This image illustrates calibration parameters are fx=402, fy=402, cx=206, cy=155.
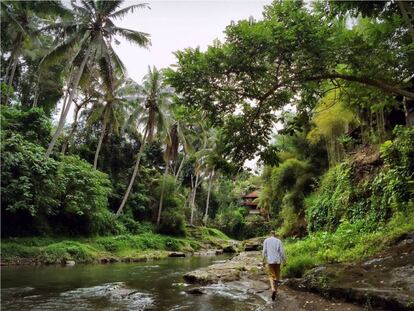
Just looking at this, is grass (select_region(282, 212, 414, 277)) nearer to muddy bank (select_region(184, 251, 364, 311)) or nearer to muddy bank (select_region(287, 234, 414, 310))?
muddy bank (select_region(287, 234, 414, 310))

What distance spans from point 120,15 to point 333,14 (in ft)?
64.0

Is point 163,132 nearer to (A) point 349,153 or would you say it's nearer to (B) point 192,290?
(A) point 349,153

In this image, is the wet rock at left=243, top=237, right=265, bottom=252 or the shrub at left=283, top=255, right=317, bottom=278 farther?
the wet rock at left=243, top=237, right=265, bottom=252

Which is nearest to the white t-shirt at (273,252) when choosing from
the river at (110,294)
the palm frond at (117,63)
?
the river at (110,294)

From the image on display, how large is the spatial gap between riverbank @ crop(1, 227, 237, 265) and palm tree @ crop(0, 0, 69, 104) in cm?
1181

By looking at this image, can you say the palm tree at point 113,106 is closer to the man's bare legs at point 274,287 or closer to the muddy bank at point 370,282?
the muddy bank at point 370,282

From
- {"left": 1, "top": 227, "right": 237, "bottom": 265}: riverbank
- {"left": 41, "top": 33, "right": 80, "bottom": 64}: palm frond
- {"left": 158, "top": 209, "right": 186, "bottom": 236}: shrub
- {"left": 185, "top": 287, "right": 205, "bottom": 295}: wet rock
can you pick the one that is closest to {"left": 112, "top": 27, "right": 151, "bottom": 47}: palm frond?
{"left": 41, "top": 33, "right": 80, "bottom": 64}: palm frond

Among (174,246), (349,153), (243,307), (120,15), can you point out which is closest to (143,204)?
(174,246)

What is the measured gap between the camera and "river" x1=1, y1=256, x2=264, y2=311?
938cm

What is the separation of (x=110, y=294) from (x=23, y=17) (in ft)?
74.8

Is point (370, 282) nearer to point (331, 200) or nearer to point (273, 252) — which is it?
point (273, 252)

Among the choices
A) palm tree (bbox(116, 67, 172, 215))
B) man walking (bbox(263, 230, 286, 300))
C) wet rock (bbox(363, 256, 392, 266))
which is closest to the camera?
wet rock (bbox(363, 256, 392, 266))

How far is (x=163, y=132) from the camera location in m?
34.4

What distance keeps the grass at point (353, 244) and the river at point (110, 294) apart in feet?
6.40
